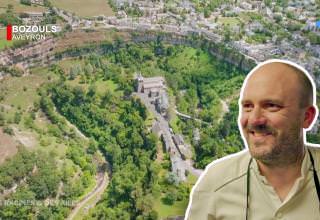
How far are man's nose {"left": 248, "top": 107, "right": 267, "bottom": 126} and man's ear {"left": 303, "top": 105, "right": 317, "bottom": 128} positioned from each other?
0.08 metres

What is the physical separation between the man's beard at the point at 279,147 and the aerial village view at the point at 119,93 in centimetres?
253

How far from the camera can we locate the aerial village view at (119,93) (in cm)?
351

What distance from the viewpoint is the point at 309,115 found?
89 cm

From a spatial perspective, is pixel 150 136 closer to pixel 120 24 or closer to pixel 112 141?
pixel 112 141

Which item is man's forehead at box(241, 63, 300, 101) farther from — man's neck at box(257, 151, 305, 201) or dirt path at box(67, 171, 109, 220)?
dirt path at box(67, 171, 109, 220)

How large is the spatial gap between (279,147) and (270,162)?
33 millimetres

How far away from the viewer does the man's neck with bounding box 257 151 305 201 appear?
2.95 feet

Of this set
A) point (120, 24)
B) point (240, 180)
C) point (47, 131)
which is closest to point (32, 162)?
point (47, 131)

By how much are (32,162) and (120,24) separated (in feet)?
3.74

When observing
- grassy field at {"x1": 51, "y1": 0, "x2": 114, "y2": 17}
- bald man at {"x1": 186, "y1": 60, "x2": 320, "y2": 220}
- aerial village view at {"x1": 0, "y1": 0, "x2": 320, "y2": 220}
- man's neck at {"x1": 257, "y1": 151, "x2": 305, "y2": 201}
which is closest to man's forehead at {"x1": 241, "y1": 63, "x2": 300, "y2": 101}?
bald man at {"x1": 186, "y1": 60, "x2": 320, "y2": 220}

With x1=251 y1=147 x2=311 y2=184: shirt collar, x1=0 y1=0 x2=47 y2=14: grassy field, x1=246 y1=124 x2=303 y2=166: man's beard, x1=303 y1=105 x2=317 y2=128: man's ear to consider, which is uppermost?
x1=303 y1=105 x2=317 y2=128: man's ear

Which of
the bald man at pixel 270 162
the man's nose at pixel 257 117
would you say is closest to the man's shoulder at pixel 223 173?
the bald man at pixel 270 162

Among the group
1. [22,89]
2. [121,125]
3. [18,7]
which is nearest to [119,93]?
[121,125]

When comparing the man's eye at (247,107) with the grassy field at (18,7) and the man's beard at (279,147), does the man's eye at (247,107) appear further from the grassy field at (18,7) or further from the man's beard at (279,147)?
the grassy field at (18,7)
